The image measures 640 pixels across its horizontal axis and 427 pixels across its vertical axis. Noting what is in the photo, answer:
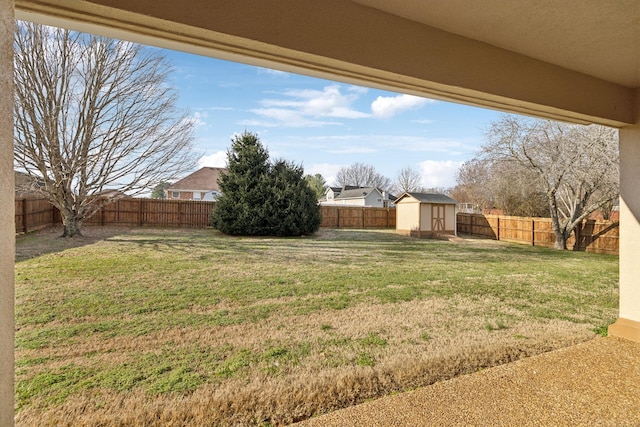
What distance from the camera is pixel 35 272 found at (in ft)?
13.1

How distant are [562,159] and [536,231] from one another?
294 centimetres

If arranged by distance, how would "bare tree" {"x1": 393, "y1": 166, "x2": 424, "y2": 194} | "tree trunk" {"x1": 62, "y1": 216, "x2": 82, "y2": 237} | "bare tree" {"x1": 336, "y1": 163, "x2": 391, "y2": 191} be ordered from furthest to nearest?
"bare tree" {"x1": 336, "y1": 163, "x2": 391, "y2": 191}, "bare tree" {"x1": 393, "y1": 166, "x2": 424, "y2": 194}, "tree trunk" {"x1": 62, "y1": 216, "x2": 82, "y2": 237}

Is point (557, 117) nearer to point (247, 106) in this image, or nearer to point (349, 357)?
point (349, 357)

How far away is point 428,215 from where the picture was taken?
41.0 feet

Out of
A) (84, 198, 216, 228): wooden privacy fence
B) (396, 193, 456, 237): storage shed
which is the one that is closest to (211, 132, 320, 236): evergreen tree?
(84, 198, 216, 228): wooden privacy fence

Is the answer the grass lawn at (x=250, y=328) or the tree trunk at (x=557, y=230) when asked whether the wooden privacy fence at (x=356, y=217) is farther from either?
the grass lawn at (x=250, y=328)

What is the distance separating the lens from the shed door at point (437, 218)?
1254 centimetres

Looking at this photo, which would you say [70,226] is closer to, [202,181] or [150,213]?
[150,213]

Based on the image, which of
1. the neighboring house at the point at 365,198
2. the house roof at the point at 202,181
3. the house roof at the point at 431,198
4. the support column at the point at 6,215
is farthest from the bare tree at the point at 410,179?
the support column at the point at 6,215

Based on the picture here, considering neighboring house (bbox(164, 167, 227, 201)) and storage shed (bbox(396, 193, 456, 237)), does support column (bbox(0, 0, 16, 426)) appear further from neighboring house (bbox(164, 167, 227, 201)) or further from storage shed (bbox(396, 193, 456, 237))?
neighboring house (bbox(164, 167, 227, 201))

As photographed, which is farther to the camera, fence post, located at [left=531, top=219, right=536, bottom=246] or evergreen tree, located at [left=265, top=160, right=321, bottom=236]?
fence post, located at [left=531, top=219, right=536, bottom=246]

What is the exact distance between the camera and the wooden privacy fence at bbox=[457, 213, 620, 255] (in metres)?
9.05

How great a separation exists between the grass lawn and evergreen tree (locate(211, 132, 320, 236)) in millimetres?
4463

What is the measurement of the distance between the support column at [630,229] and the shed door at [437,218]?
998 centimetres
